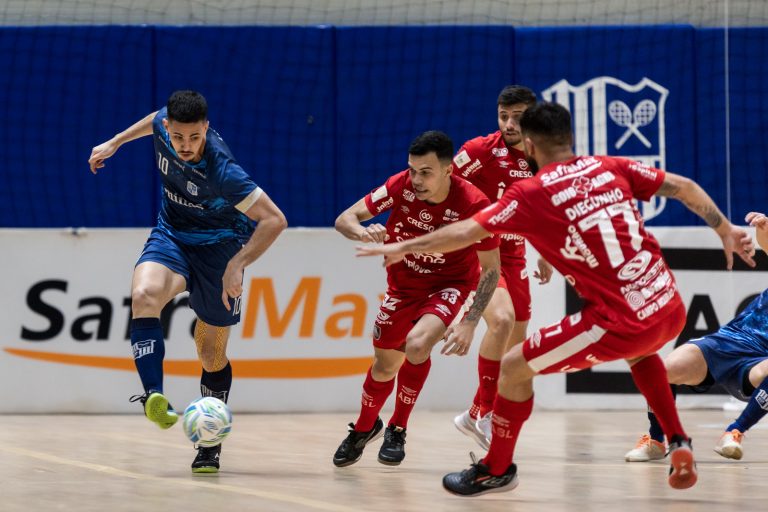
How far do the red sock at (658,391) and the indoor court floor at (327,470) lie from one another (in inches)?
15.1

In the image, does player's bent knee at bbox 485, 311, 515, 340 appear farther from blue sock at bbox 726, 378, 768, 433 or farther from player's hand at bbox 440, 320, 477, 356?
blue sock at bbox 726, 378, 768, 433

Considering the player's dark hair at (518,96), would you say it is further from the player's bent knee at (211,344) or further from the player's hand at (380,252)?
the player's hand at (380,252)

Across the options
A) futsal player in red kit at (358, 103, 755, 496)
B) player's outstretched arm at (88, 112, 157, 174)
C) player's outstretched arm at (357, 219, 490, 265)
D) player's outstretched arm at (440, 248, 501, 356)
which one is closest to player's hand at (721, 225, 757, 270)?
futsal player in red kit at (358, 103, 755, 496)

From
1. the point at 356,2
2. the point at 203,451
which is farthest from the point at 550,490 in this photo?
the point at 356,2

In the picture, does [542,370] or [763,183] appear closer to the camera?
[542,370]

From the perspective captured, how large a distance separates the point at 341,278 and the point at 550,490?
4496 mm

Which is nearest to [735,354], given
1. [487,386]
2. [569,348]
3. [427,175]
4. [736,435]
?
[736,435]

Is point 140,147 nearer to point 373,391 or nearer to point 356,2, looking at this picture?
point 356,2

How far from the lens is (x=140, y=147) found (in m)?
12.3

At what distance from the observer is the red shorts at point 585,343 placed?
5.79 meters

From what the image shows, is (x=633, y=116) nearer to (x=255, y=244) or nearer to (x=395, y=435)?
(x=395, y=435)

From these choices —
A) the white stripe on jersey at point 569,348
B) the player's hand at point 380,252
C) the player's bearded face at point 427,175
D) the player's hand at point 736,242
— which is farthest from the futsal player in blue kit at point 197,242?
the player's hand at point 736,242

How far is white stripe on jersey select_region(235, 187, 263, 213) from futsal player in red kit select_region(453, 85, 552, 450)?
5.80ft

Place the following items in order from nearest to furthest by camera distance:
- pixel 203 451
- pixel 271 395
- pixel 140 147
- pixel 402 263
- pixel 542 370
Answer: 1. pixel 542 370
2. pixel 203 451
3. pixel 402 263
4. pixel 271 395
5. pixel 140 147
